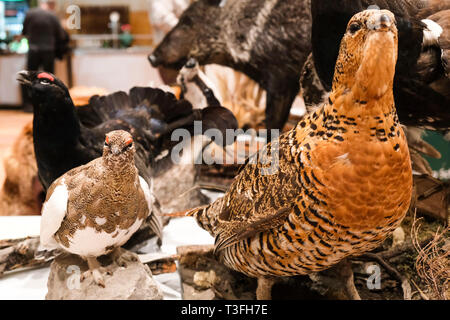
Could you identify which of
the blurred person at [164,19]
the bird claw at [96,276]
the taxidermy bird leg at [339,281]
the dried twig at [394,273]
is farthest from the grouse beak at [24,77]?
the dried twig at [394,273]

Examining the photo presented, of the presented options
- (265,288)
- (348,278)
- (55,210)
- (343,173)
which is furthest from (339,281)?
(55,210)

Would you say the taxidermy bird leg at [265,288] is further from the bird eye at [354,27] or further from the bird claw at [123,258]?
the bird eye at [354,27]

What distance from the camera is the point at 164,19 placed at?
1.57 meters

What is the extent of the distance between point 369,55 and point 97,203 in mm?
→ 688

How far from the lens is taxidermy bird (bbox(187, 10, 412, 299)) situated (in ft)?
2.70

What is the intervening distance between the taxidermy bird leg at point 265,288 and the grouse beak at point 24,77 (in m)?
0.81

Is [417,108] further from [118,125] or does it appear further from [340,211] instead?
[118,125]

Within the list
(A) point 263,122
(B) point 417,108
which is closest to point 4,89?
(A) point 263,122

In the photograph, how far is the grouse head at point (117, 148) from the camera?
1.03 meters

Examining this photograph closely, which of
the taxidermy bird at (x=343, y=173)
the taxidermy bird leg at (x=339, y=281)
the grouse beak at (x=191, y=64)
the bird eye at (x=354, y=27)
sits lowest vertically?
the taxidermy bird leg at (x=339, y=281)

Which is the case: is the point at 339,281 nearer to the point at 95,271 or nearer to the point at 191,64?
the point at 95,271

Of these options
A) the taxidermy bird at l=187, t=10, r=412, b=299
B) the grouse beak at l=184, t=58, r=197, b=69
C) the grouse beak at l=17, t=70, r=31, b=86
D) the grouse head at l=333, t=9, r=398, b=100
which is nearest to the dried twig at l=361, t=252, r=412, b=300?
the taxidermy bird at l=187, t=10, r=412, b=299

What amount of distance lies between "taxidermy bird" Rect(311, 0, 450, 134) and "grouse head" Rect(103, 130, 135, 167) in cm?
58

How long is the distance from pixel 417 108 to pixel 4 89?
119cm
